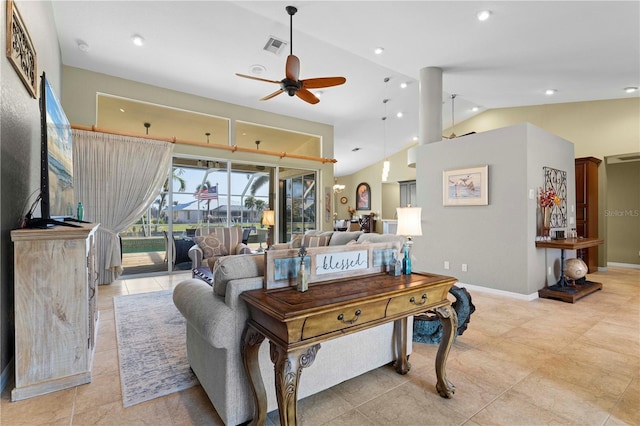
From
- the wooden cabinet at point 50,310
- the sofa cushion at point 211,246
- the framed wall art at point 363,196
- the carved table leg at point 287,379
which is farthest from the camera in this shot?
the framed wall art at point 363,196

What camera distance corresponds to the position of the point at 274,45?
4.44 m

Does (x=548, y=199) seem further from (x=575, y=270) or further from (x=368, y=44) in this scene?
(x=368, y=44)

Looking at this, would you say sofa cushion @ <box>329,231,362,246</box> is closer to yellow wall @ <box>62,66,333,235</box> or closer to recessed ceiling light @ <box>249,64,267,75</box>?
recessed ceiling light @ <box>249,64,267,75</box>

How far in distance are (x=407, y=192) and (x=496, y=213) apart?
634 cm

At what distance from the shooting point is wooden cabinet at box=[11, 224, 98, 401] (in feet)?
6.13

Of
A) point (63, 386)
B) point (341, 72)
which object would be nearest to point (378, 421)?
point (63, 386)

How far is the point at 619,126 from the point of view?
5832mm

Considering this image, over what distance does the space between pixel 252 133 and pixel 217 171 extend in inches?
46.0

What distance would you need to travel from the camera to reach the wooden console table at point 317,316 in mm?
1290

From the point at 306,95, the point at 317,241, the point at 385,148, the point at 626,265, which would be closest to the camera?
the point at 317,241

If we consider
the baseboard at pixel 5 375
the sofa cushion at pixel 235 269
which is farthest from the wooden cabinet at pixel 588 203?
the baseboard at pixel 5 375

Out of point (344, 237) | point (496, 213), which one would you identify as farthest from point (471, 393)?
point (496, 213)

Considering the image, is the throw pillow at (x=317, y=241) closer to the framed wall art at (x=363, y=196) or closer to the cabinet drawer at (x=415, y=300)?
the cabinet drawer at (x=415, y=300)

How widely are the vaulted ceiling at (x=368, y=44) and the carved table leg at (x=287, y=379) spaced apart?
3.67 m
